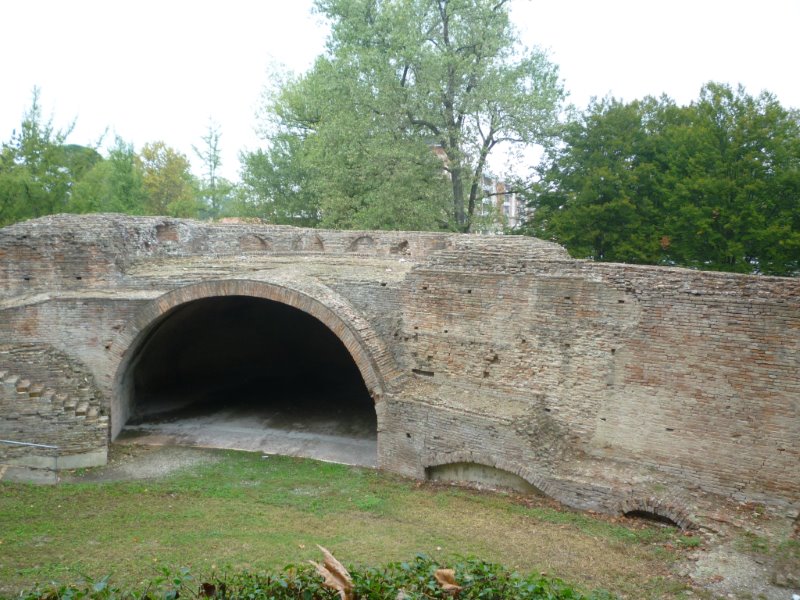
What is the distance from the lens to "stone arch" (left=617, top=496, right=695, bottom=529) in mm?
7258

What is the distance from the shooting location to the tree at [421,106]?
19516 millimetres

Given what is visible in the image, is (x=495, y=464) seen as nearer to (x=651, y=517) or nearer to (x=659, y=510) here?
(x=651, y=517)

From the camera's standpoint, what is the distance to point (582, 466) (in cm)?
838

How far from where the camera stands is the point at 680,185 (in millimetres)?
17172

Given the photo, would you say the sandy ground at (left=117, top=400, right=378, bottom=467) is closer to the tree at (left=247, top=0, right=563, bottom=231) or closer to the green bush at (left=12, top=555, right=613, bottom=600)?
the green bush at (left=12, top=555, right=613, bottom=600)

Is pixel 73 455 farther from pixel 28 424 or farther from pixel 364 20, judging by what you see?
pixel 364 20

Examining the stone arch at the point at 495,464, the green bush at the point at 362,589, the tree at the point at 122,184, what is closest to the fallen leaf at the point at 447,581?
Result: the green bush at the point at 362,589

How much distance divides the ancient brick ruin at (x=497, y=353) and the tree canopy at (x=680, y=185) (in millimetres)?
8759

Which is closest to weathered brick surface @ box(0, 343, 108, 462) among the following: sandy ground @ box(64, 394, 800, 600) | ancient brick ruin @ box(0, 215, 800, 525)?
ancient brick ruin @ box(0, 215, 800, 525)

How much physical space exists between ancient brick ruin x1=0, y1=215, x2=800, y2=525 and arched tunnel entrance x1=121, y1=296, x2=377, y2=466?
1.60 ft

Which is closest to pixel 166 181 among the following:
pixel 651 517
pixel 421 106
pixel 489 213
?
pixel 421 106

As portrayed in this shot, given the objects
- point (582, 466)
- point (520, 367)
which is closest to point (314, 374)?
point (520, 367)

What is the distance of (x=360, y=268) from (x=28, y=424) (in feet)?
22.8

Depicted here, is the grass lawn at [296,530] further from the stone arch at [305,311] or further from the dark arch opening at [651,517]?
the stone arch at [305,311]
